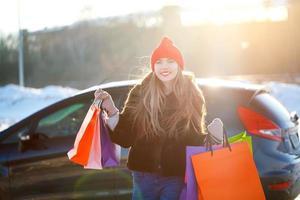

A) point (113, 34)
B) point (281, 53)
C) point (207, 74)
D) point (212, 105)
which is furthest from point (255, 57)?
point (212, 105)

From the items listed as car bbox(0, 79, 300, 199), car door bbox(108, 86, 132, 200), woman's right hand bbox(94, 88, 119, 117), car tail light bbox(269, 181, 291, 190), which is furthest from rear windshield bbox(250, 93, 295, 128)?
woman's right hand bbox(94, 88, 119, 117)

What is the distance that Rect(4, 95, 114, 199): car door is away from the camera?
5.19m

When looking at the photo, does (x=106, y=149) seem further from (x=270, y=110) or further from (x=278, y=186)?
(x=270, y=110)

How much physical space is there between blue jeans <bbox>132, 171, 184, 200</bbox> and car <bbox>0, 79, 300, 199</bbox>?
1.80 m

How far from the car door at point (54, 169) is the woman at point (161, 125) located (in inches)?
74.5

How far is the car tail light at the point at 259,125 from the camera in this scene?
5062mm

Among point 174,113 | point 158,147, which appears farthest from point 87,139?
point 174,113

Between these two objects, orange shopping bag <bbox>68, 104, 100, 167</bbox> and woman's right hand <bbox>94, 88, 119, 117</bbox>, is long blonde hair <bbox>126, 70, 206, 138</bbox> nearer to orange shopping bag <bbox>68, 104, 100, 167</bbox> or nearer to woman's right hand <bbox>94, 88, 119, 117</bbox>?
woman's right hand <bbox>94, 88, 119, 117</bbox>

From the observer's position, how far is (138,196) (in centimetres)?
333

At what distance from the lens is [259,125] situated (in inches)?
201

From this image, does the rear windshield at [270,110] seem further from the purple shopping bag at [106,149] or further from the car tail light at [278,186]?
the purple shopping bag at [106,149]

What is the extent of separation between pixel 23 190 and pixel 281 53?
111 ft

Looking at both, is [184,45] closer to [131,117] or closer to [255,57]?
[255,57]

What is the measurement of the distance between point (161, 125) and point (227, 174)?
0.48m
